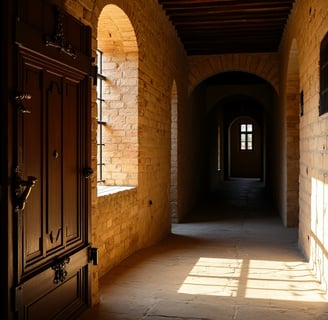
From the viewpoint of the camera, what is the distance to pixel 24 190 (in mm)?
2449

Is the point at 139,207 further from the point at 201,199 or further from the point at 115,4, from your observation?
the point at 201,199

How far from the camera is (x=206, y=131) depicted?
13.9m

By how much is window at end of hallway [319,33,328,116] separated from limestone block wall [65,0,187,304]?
2.02 metres

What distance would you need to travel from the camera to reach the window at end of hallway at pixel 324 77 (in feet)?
13.7

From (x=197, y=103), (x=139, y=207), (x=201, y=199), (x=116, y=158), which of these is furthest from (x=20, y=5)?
(x=201, y=199)

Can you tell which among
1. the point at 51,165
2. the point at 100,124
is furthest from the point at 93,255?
the point at 100,124

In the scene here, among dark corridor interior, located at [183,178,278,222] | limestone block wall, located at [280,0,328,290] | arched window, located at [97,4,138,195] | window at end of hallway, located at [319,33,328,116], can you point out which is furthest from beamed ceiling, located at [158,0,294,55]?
dark corridor interior, located at [183,178,278,222]

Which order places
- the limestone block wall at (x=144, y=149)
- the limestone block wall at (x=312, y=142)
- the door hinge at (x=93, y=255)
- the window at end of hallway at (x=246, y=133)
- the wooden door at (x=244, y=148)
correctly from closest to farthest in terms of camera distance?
the door hinge at (x=93, y=255) → the limestone block wall at (x=144, y=149) → the limestone block wall at (x=312, y=142) → the wooden door at (x=244, y=148) → the window at end of hallway at (x=246, y=133)

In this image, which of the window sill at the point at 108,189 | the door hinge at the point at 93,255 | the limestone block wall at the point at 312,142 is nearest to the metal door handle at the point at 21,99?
the door hinge at the point at 93,255

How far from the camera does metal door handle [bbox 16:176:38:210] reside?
2.41 meters

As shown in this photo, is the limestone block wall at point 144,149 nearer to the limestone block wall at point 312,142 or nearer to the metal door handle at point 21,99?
the metal door handle at point 21,99

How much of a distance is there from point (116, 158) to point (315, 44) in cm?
256

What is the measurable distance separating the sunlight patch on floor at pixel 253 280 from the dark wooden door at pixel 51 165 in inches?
51.1

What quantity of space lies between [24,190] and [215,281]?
2.53m
